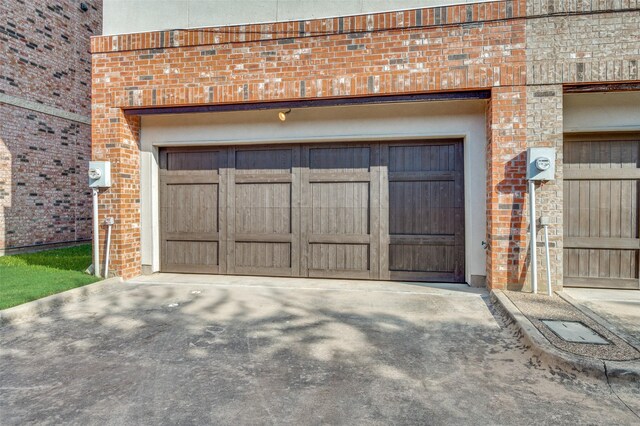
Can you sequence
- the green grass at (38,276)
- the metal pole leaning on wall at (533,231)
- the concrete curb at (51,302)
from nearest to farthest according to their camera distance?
the concrete curb at (51,302) → the green grass at (38,276) → the metal pole leaning on wall at (533,231)

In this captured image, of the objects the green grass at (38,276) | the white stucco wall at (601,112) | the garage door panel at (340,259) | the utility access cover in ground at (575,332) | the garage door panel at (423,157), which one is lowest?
the utility access cover in ground at (575,332)

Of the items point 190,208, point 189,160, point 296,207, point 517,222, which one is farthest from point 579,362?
point 189,160

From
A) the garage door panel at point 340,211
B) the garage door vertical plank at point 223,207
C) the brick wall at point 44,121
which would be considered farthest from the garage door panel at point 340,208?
the brick wall at point 44,121

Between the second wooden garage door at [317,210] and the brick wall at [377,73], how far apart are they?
72 cm

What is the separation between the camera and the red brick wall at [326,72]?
509 cm

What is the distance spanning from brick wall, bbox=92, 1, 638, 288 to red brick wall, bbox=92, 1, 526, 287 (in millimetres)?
14

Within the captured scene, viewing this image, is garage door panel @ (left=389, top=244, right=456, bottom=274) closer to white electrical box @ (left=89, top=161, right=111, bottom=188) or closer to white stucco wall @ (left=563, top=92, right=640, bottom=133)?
white stucco wall @ (left=563, top=92, right=640, bottom=133)

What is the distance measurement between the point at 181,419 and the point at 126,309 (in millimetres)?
2737

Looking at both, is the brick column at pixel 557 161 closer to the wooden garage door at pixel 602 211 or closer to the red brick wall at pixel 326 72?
the red brick wall at pixel 326 72

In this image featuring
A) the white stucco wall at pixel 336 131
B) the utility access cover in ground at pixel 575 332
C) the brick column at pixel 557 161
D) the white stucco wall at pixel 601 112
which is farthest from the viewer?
the white stucco wall at pixel 336 131

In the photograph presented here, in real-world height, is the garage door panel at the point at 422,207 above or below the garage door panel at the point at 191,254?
above

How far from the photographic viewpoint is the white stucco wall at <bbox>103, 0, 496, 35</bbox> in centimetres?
553

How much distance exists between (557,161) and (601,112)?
1.20 meters

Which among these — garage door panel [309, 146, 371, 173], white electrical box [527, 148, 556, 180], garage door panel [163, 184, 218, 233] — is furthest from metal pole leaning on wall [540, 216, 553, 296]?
garage door panel [163, 184, 218, 233]
